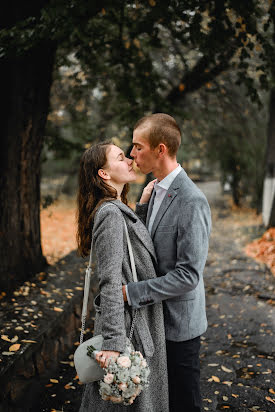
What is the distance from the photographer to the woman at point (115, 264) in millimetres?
1906

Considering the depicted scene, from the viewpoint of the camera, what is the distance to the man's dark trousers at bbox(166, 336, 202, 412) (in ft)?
7.13

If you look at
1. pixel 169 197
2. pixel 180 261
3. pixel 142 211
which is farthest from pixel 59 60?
pixel 180 261

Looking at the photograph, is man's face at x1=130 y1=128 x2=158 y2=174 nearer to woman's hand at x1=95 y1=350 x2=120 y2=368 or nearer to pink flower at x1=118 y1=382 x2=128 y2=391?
woman's hand at x1=95 y1=350 x2=120 y2=368

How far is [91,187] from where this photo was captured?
2.21 meters

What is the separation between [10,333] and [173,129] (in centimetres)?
255

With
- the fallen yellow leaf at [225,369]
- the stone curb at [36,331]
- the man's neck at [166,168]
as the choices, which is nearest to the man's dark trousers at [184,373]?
the man's neck at [166,168]

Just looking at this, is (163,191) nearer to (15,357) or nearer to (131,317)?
(131,317)

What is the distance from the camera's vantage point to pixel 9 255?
485cm

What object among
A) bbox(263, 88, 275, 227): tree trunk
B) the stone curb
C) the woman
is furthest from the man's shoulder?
bbox(263, 88, 275, 227): tree trunk

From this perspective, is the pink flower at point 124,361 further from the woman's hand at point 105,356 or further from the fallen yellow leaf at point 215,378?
the fallen yellow leaf at point 215,378

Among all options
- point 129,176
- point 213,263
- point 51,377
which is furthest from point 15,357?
point 213,263

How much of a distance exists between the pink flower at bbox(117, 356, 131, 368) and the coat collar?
698mm

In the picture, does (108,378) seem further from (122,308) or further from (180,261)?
(180,261)

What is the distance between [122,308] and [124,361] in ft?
0.83
